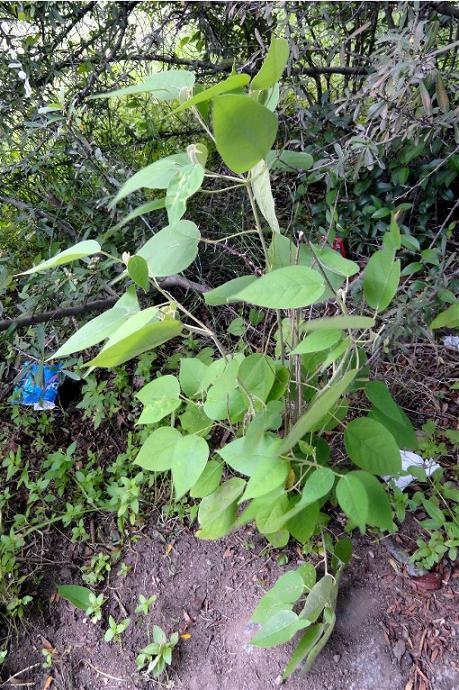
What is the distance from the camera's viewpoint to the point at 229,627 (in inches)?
43.2

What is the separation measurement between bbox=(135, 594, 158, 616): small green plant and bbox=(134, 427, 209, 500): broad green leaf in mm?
468

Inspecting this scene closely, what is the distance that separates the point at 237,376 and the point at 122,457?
78cm

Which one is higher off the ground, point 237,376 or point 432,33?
point 432,33

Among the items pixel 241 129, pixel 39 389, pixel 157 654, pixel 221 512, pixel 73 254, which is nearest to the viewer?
pixel 241 129

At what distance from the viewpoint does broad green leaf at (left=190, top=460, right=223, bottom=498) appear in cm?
91

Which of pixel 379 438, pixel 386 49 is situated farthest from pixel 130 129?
pixel 379 438

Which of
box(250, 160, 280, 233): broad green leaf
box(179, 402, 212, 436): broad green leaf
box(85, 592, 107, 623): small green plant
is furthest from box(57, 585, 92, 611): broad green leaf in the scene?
box(250, 160, 280, 233): broad green leaf

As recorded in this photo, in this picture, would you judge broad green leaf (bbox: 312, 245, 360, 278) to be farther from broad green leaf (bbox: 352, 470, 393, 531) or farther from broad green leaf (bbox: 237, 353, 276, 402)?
broad green leaf (bbox: 352, 470, 393, 531)

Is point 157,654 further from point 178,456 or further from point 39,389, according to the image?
point 39,389

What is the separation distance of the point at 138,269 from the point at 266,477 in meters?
0.37

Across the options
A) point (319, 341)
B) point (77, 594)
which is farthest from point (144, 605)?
point (319, 341)

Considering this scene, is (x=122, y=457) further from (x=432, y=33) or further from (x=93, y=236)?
(x=432, y=33)

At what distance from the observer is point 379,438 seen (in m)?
0.77

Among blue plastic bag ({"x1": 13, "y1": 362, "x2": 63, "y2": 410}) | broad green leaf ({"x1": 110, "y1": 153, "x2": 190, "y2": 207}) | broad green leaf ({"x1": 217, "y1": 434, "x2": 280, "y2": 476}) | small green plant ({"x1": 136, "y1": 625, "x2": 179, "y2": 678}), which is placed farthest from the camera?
blue plastic bag ({"x1": 13, "y1": 362, "x2": 63, "y2": 410})
